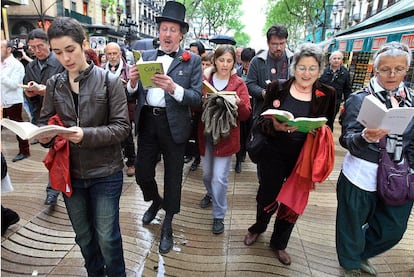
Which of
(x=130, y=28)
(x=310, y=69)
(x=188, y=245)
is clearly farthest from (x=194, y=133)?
(x=130, y=28)

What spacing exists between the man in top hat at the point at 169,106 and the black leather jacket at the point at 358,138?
1222mm

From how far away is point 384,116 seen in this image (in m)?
1.78

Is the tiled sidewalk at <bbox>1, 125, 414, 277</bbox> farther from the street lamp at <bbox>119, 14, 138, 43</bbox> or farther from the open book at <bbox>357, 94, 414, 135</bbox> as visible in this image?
the street lamp at <bbox>119, 14, 138, 43</bbox>

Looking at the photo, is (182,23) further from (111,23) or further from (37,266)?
(111,23)

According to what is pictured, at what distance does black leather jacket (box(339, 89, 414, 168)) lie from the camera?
2.16 meters

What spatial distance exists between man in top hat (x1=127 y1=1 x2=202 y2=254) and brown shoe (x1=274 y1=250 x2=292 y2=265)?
1004mm

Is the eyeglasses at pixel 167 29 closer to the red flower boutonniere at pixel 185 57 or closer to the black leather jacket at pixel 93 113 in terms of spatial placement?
the red flower boutonniere at pixel 185 57

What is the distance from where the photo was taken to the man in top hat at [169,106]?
257cm

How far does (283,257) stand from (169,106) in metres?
1.69

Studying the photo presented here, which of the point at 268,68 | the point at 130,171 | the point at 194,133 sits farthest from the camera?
the point at 130,171

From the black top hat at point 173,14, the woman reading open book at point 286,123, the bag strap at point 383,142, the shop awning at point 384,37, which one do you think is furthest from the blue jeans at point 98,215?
the shop awning at point 384,37

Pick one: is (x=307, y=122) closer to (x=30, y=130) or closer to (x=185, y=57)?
(x=185, y=57)

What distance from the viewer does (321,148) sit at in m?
2.22

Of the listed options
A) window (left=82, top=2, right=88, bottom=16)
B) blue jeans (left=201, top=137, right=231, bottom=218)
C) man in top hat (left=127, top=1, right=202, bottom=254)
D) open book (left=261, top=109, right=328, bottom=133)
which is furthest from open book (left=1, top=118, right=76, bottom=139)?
window (left=82, top=2, right=88, bottom=16)
